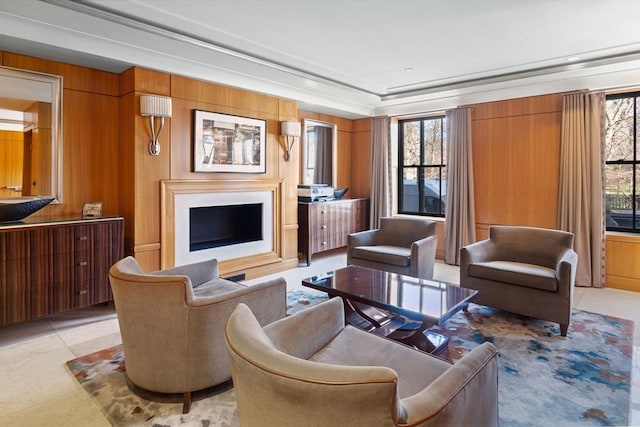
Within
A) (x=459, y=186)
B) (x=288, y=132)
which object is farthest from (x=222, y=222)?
(x=459, y=186)

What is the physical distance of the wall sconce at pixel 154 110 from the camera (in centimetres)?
366

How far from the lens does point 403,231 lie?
475 centimetres

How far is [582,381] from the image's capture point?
2.37 meters

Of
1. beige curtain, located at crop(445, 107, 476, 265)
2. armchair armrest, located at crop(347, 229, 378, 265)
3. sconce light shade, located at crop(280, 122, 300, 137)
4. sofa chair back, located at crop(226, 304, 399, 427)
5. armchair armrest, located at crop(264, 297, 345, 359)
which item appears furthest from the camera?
beige curtain, located at crop(445, 107, 476, 265)

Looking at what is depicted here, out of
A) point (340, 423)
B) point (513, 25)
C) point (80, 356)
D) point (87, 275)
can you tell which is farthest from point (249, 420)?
point (513, 25)

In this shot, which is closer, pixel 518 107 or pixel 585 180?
pixel 585 180

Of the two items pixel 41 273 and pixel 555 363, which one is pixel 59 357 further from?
pixel 555 363

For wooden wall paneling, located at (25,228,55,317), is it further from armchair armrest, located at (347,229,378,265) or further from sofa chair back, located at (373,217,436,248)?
sofa chair back, located at (373,217,436,248)

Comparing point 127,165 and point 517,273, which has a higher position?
point 127,165

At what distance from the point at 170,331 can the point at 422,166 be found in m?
5.33

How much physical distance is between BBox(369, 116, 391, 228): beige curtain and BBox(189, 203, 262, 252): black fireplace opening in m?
2.40

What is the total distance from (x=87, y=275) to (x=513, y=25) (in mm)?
4447

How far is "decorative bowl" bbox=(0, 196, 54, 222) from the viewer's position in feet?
10.1

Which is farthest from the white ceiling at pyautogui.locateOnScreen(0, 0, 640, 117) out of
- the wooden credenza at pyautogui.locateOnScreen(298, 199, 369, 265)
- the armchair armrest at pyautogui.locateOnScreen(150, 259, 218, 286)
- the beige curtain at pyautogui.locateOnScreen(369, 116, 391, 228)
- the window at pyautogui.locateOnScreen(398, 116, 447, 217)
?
the armchair armrest at pyautogui.locateOnScreen(150, 259, 218, 286)
